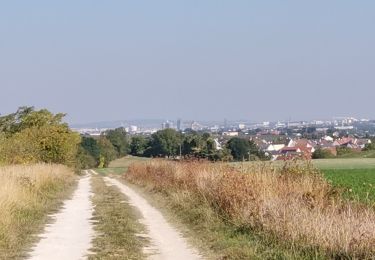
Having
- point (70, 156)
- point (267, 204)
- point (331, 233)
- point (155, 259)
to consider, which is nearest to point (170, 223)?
point (267, 204)

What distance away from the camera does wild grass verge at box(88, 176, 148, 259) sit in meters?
12.9

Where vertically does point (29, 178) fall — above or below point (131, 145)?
above

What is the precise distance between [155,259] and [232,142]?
66.7m

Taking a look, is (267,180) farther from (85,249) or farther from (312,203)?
(85,249)

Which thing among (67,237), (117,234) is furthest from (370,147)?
(67,237)

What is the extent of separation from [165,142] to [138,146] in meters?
28.3

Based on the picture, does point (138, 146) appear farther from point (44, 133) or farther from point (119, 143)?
point (44, 133)

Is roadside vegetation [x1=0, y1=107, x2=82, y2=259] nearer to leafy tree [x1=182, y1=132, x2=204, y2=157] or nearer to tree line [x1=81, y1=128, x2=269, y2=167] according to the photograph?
leafy tree [x1=182, y1=132, x2=204, y2=157]

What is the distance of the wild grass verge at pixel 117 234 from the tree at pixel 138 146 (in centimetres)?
11984

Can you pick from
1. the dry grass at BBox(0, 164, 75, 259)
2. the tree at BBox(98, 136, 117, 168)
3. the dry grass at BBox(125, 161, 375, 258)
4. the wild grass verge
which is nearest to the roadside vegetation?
the dry grass at BBox(0, 164, 75, 259)

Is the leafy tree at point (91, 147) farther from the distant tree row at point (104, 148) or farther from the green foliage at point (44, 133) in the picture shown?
the green foliage at point (44, 133)

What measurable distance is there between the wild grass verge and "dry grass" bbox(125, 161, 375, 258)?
2260mm

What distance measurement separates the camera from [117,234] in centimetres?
1556

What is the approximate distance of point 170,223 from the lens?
18234mm
